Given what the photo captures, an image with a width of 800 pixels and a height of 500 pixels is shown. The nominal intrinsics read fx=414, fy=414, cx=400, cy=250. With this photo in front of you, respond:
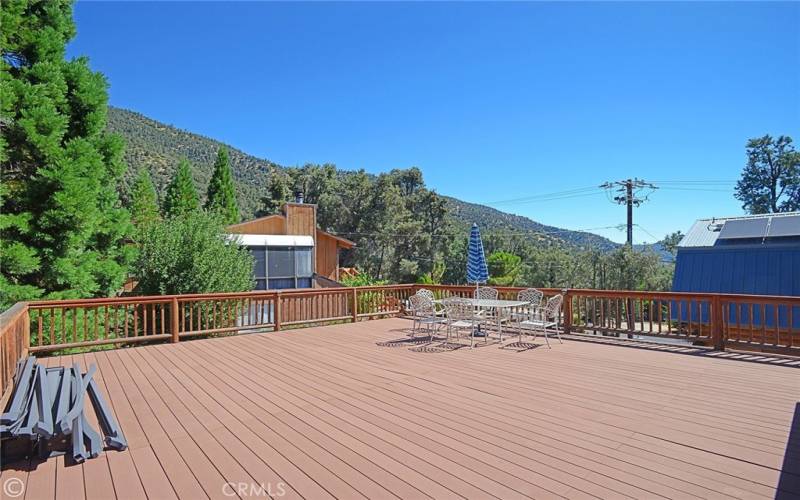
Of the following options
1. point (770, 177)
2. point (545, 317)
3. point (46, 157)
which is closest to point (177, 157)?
point (46, 157)

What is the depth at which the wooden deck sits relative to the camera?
2.18 metres

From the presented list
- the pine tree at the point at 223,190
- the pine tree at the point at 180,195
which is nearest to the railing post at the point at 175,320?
the pine tree at the point at 180,195

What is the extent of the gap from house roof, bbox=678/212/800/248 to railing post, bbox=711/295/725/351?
416cm

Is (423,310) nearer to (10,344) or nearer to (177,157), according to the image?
(10,344)

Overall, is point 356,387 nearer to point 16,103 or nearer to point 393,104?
A: point 16,103

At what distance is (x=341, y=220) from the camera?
1088 inches

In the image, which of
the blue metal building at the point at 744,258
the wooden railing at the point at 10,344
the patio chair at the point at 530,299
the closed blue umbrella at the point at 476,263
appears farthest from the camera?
the blue metal building at the point at 744,258

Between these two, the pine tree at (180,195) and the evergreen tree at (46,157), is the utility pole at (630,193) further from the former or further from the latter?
the evergreen tree at (46,157)

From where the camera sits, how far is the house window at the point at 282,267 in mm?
13688

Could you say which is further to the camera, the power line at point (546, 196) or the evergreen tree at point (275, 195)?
the power line at point (546, 196)

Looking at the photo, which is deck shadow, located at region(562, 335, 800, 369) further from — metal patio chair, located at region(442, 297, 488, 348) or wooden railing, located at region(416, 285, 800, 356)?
metal patio chair, located at region(442, 297, 488, 348)

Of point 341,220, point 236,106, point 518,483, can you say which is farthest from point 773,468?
point 341,220

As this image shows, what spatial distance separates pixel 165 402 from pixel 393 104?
1487 cm

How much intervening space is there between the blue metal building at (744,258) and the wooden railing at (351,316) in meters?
0.85
